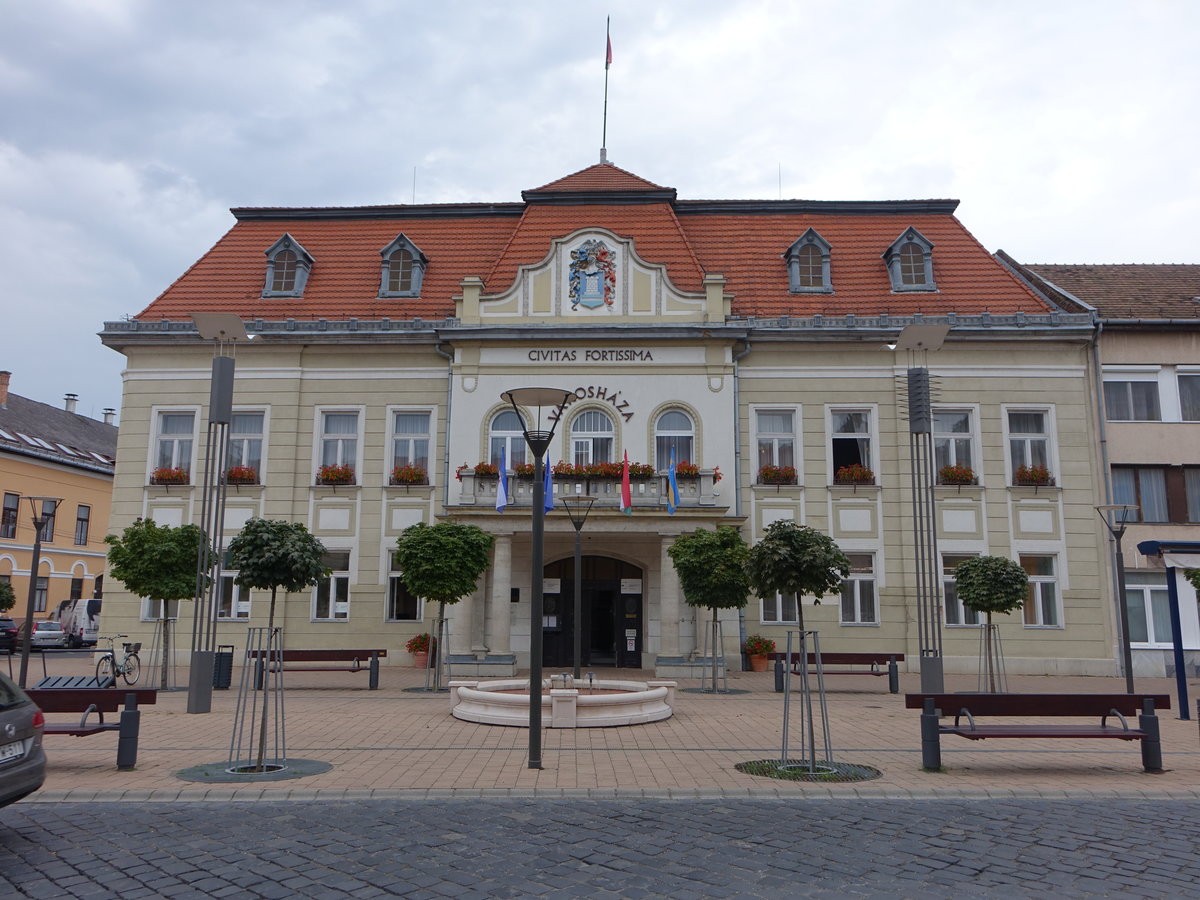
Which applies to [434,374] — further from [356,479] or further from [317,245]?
[317,245]

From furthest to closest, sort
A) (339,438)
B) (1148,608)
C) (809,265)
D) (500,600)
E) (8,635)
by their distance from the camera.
Answer: 1. (8,635)
2. (809,265)
3. (339,438)
4. (1148,608)
5. (500,600)

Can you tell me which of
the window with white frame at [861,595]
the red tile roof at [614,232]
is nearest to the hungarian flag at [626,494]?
the red tile roof at [614,232]

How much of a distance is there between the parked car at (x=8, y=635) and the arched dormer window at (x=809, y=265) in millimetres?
29615

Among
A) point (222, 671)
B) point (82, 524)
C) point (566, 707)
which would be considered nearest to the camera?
point (566, 707)

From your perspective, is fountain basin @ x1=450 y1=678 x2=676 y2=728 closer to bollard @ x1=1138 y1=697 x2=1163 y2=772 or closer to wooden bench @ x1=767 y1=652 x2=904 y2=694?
wooden bench @ x1=767 y1=652 x2=904 y2=694

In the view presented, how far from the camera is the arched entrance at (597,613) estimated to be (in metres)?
26.2

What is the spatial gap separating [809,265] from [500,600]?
44.5 ft

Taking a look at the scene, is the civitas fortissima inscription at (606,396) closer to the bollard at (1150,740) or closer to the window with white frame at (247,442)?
the window with white frame at (247,442)

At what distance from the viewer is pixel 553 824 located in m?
8.19

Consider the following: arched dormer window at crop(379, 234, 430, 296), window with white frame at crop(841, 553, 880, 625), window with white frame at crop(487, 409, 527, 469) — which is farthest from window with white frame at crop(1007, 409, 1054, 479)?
arched dormer window at crop(379, 234, 430, 296)

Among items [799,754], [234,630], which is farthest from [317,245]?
[799,754]

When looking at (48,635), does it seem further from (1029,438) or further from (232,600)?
(1029,438)

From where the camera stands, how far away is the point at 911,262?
91.8ft

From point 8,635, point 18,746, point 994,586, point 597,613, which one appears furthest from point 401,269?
point 18,746
